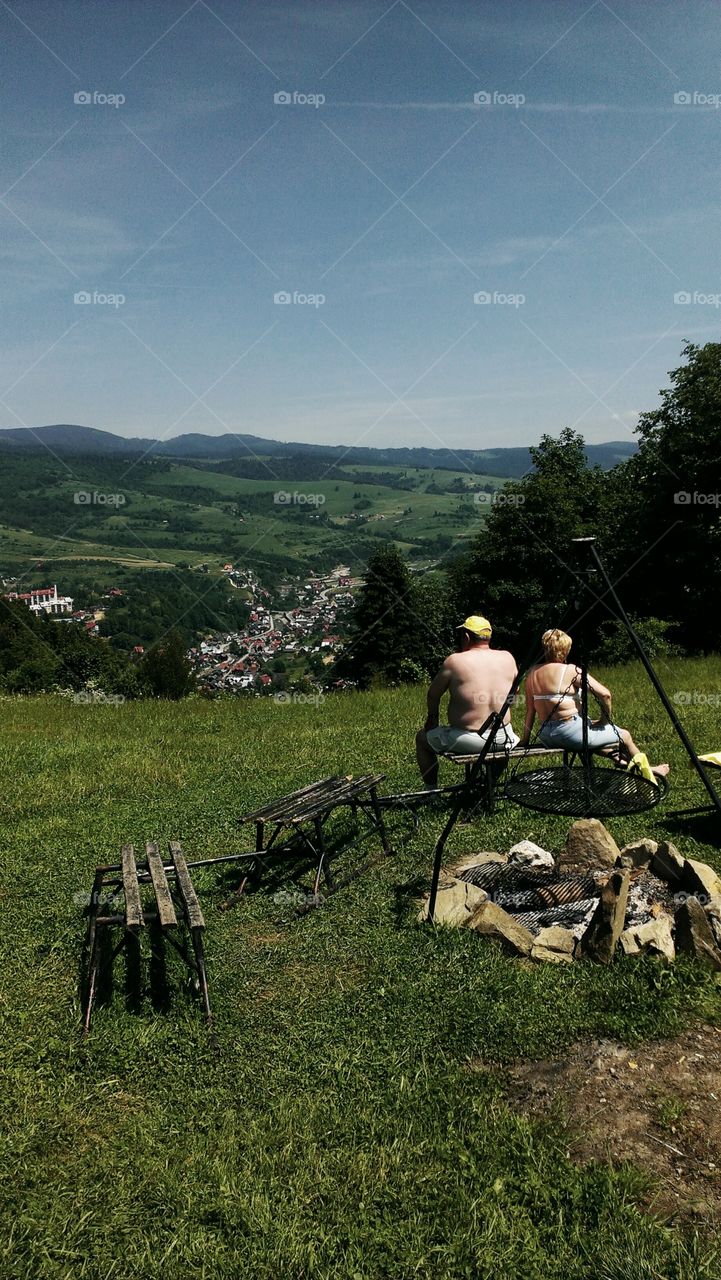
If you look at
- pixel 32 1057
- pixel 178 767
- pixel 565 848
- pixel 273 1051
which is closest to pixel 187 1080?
pixel 273 1051

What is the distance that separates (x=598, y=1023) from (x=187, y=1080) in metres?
2.21

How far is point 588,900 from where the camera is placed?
225 inches

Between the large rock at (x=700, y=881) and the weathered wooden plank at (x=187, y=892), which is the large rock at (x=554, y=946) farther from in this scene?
the weathered wooden plank at (x=187, y=892)

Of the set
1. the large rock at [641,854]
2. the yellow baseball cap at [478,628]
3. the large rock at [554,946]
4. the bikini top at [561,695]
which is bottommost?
the large rock at [554,946]

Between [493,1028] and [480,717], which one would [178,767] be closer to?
[480,717]

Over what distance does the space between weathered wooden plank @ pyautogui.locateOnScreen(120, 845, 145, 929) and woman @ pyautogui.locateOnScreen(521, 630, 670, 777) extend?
3411mm

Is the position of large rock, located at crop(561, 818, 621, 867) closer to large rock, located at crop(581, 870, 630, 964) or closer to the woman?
the woman

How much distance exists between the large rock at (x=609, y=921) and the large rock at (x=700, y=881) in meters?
0.90

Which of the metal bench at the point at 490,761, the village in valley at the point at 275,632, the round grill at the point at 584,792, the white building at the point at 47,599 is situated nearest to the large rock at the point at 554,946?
the round grill at the point at 584,792

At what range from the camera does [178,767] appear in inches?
395

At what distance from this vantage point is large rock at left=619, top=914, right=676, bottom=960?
4891 mm

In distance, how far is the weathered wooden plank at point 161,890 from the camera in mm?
4578

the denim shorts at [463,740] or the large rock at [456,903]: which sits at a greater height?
the denim shorts at [463,740]

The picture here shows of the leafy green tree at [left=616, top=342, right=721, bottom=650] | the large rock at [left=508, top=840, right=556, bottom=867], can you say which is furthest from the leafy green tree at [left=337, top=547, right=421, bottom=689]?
the large rock at [left=508, top=840, right=556, bottom=867]
